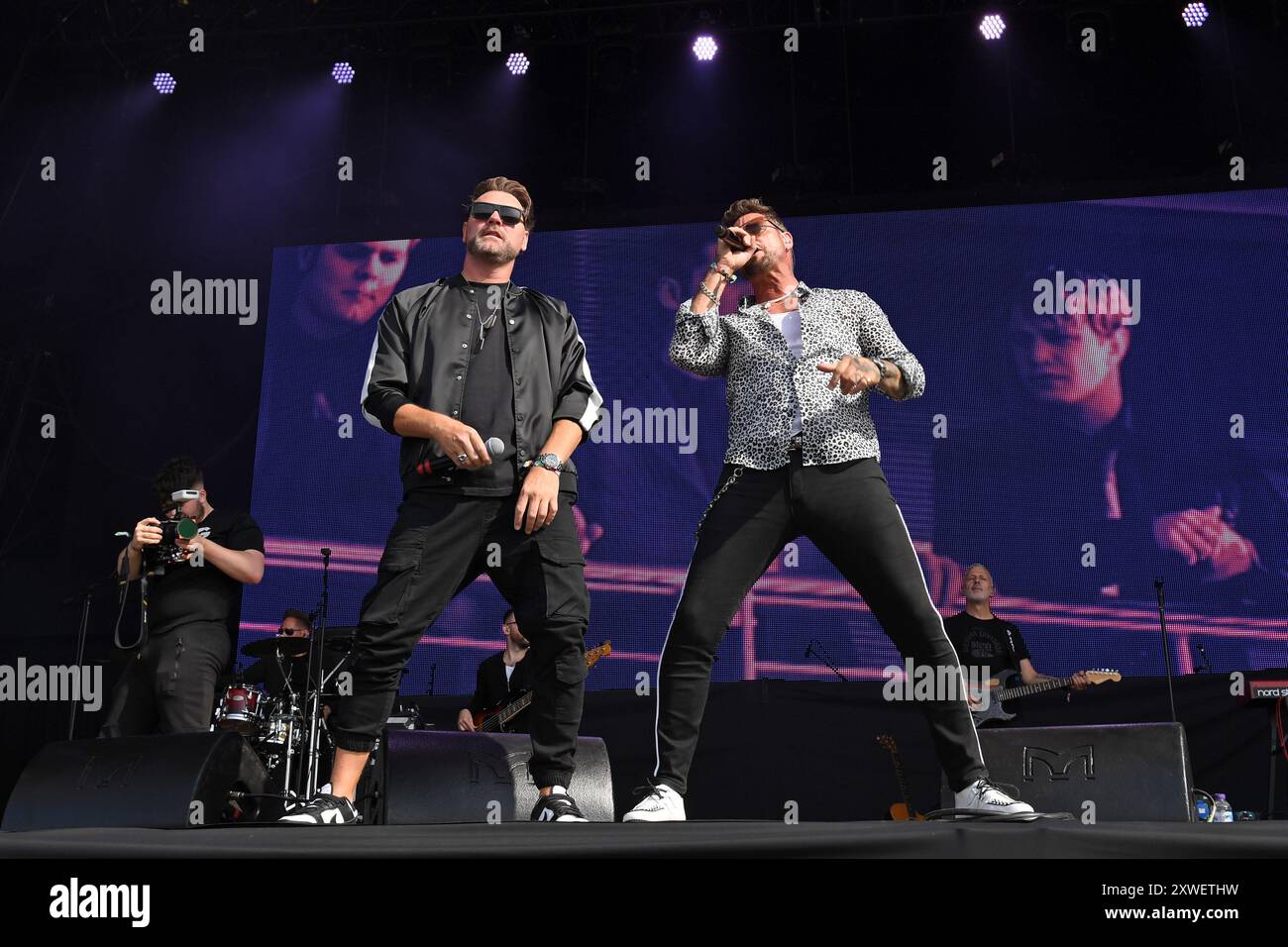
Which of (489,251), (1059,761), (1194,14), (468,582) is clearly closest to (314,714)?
(468,582)

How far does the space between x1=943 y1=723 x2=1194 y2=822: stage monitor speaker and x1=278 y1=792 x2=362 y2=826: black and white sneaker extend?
1.70 meters

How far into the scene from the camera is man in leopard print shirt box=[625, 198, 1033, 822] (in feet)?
9.53

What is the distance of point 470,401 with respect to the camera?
10.5 ft

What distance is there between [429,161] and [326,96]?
104 cm

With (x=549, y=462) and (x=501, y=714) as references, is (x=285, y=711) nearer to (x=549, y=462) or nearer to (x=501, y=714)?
(x=501, y=714)

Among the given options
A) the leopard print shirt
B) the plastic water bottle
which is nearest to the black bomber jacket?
the leopard print shirt

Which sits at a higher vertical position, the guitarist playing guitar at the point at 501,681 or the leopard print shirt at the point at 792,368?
the leopard print shirt at the point at 792,368

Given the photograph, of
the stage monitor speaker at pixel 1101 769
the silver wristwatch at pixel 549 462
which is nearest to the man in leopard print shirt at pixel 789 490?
the silver wristwatch at pixel 549 462

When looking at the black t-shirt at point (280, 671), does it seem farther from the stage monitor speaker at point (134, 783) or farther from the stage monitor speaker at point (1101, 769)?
the stage monitor speaker at point (1101, 769)

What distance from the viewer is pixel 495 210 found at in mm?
3303

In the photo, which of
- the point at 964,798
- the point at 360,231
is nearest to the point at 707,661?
the point at 964,798

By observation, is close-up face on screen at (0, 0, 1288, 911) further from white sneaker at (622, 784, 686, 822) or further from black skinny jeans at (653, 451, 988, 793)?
white sneaker at (622, 784, 686, 822)

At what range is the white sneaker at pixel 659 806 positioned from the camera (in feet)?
9.02
